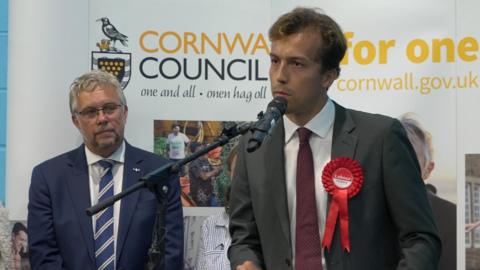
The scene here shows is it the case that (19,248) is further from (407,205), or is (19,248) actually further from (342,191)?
(407,205)

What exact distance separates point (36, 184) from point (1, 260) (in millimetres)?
426

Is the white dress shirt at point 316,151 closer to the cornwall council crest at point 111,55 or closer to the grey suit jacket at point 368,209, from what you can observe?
the grey suit jacket at point 368,209

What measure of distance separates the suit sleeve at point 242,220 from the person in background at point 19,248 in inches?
65.8

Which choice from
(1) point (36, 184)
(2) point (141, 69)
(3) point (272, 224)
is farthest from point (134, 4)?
(3) point (272, 224)

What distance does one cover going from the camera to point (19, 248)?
3.77 meters

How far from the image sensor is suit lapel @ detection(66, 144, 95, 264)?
11.3 ft

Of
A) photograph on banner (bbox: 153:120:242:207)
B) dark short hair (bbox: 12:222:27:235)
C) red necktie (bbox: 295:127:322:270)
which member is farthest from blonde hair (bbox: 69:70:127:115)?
red necktie (bbox: 295:127:322:270)

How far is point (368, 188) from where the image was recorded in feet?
7.54

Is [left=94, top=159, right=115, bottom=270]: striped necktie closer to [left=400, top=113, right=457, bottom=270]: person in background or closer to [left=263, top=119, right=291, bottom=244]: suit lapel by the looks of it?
[left=263, top=119, right=291, bottom=244]: suit lapel

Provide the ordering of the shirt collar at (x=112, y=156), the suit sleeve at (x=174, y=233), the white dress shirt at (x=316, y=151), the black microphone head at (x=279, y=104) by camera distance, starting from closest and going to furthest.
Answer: the black microphone head at (x=279, y=104) → the white dress shirt at (x=316, y=151) → the suit sleeve at (x=174, y=233) → the shirt collar at (x=112, y=156)

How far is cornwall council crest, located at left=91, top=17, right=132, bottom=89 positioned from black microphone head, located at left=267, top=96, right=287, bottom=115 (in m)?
1.78

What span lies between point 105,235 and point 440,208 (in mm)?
1730

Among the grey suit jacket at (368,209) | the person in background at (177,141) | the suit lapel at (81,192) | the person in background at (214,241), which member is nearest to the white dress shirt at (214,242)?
the person in background at (214,241)

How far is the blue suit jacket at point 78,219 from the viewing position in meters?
3.42
